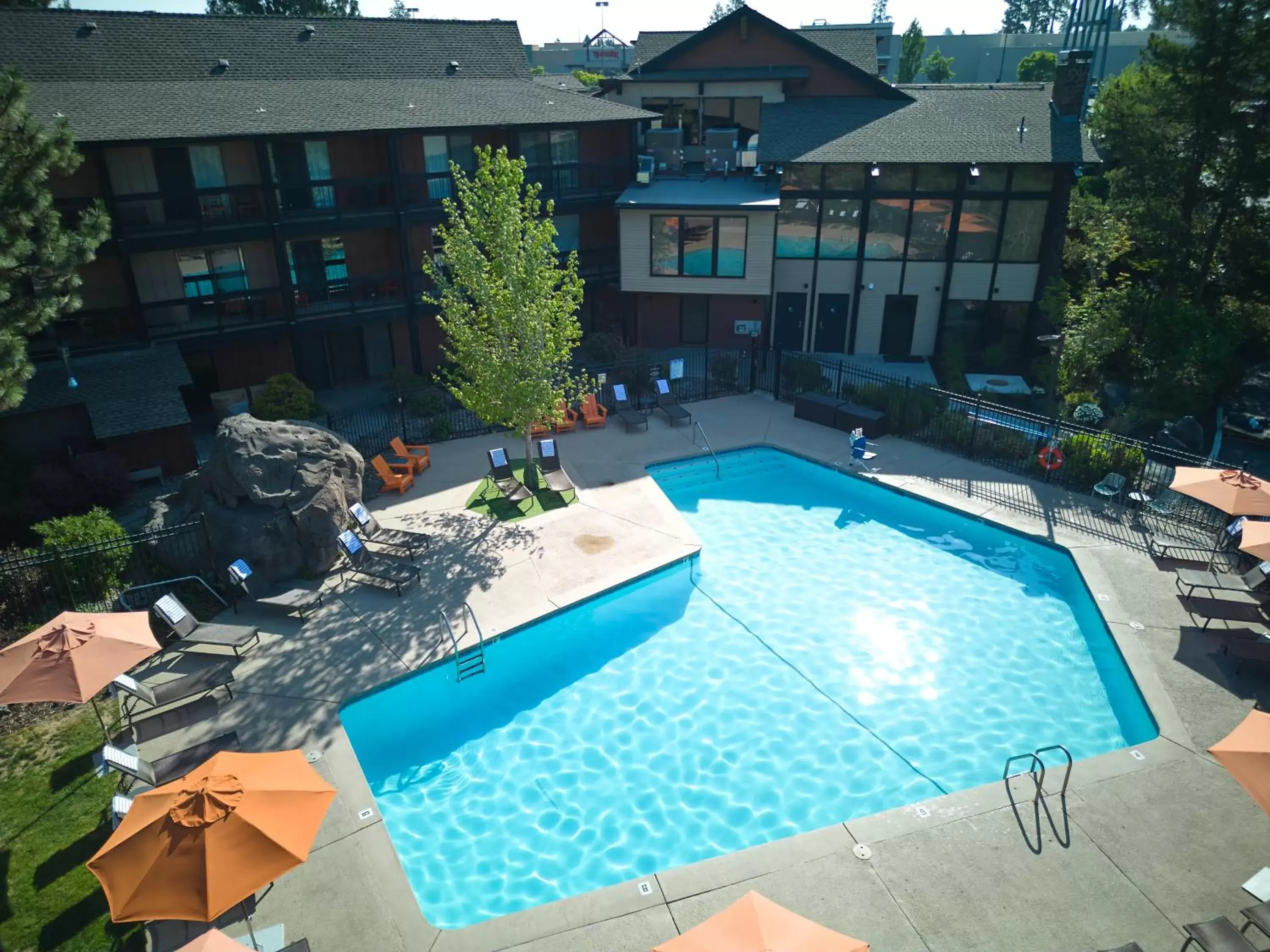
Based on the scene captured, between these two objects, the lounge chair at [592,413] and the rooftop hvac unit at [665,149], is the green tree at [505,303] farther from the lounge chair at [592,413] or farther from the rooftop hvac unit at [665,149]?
the rooftop hvac unit at [665,149]

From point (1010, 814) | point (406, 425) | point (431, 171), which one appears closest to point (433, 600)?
point (406, 425)

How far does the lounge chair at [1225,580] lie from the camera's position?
15492 millimetres

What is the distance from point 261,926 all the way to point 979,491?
1811 centimetres

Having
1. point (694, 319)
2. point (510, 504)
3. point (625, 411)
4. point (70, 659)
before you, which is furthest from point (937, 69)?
point (70, 659)

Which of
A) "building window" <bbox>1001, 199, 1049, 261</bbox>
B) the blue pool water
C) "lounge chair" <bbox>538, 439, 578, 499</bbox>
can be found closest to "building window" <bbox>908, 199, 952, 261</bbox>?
"building window" <bbox>1001, 199, 1049, 261</bbox>

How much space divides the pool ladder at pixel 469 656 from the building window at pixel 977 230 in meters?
23.1

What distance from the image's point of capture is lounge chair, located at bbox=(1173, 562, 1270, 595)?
1549 cm

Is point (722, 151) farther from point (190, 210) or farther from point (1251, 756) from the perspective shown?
point (1251, 756)

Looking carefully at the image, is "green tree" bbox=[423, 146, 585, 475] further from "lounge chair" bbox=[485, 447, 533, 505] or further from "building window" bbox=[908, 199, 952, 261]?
"building window" bbox=[908, 199, 952, 261]

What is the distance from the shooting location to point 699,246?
29578 millimetres

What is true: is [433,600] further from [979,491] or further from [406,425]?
[979,491]

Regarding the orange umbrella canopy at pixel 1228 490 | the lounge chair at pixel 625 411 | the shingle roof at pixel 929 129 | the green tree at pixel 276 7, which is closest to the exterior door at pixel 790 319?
Answer: the shingle roof at pixel 929 129

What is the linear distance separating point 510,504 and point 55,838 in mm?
11449

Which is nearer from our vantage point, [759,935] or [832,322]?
[759,935]
